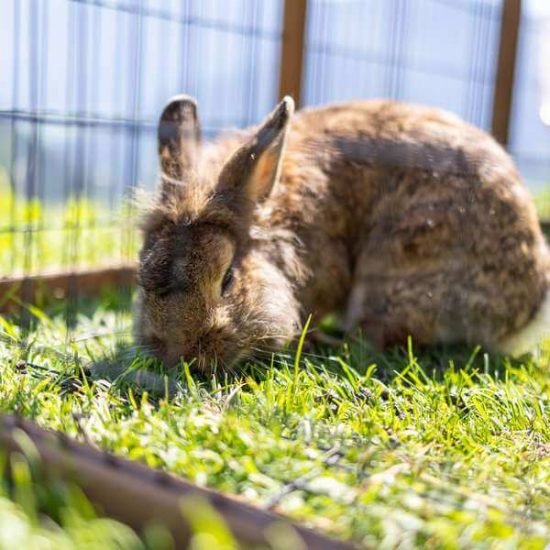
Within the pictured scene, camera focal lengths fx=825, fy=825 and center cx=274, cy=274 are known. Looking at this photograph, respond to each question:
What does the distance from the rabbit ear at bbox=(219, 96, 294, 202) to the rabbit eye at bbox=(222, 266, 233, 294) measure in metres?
0.36

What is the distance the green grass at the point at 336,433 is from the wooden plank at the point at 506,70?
12.6 ft

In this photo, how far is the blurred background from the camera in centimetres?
369

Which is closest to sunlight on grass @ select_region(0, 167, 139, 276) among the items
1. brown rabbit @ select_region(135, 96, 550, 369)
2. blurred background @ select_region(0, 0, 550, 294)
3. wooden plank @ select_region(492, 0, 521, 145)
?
blurred background @ select_region(0, 0, 550, 294)

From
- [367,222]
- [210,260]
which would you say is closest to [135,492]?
[210,260]

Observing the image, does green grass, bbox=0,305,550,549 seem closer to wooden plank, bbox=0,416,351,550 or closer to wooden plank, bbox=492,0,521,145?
wooden plank, bbox=0,416,351,550

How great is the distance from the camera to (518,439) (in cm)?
259

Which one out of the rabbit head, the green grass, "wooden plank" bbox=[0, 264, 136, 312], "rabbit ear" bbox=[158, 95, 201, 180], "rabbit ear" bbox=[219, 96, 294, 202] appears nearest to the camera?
the green grass

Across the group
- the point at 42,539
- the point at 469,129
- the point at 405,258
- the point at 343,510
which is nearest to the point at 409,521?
the point at 343,510

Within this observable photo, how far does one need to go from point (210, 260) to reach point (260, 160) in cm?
51

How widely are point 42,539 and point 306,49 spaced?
161 inches

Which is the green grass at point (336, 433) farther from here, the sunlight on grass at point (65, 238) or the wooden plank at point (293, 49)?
the wooden plank at point (293, 49)

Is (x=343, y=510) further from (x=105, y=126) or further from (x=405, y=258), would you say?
(x=105, y=126)

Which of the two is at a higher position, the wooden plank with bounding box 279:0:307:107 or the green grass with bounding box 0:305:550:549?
the wooden plank with bounding box 279:0:307:107

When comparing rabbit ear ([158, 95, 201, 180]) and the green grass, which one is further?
rabbit ear ([158, 95, 201, 180])
